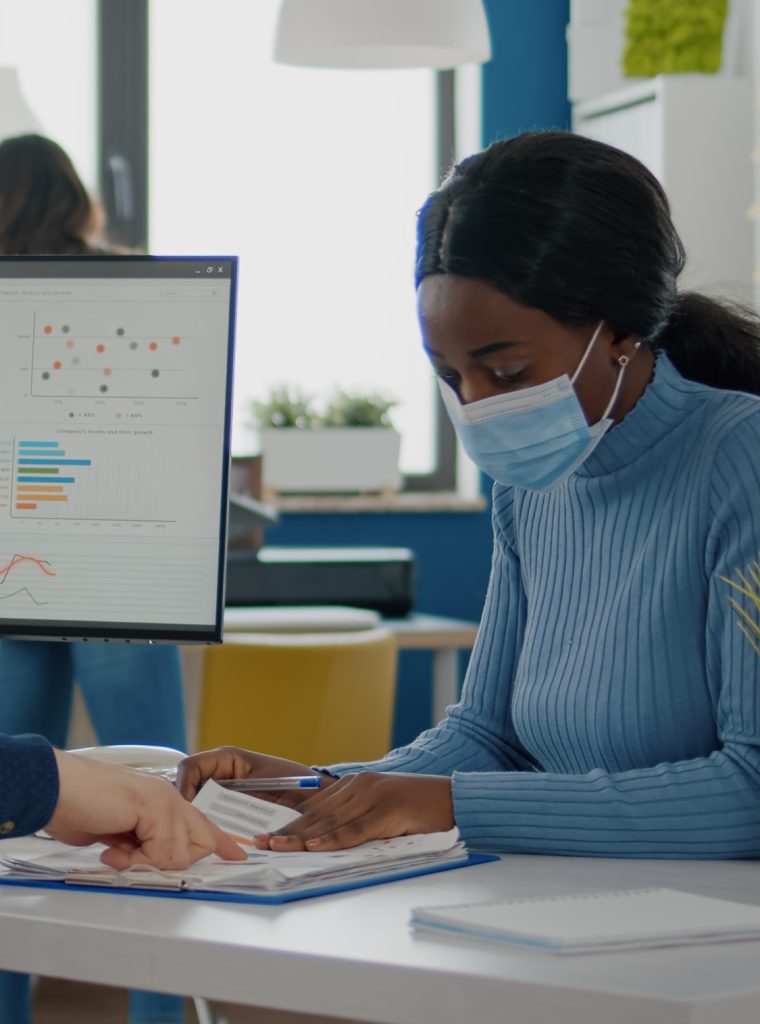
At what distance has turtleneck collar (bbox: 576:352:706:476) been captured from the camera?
1.40 m

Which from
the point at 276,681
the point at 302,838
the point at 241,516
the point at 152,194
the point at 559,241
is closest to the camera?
the point at 302,838

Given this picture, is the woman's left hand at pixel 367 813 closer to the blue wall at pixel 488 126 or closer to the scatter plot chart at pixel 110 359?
the scatter plot chart at pixel 110 359

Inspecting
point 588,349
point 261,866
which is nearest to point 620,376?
point 588,349

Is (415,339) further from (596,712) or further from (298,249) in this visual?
(596,712)

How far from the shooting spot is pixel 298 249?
184 inches

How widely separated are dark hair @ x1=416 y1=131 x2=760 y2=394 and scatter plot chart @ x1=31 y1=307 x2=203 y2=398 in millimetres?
231

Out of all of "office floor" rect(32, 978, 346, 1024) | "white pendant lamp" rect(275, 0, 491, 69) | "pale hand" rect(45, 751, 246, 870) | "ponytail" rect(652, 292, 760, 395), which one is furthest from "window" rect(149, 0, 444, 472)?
"pale hand" rect(45, 751, 246, 870)

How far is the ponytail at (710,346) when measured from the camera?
4.94ft

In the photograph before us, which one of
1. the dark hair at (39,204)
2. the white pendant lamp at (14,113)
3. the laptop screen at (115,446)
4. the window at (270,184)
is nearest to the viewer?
the laptop screen at (115,446)

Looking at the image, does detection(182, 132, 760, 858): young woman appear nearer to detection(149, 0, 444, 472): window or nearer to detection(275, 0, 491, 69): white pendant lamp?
detection(275, 0, 491, 69): white pendant lamp

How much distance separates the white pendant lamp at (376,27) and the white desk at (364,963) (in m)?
2.41

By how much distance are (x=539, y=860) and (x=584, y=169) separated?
603 mm

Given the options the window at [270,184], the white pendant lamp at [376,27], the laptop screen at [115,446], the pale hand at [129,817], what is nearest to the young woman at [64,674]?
the laptop screen at [115,446]

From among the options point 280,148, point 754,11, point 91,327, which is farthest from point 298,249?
point 91,327
